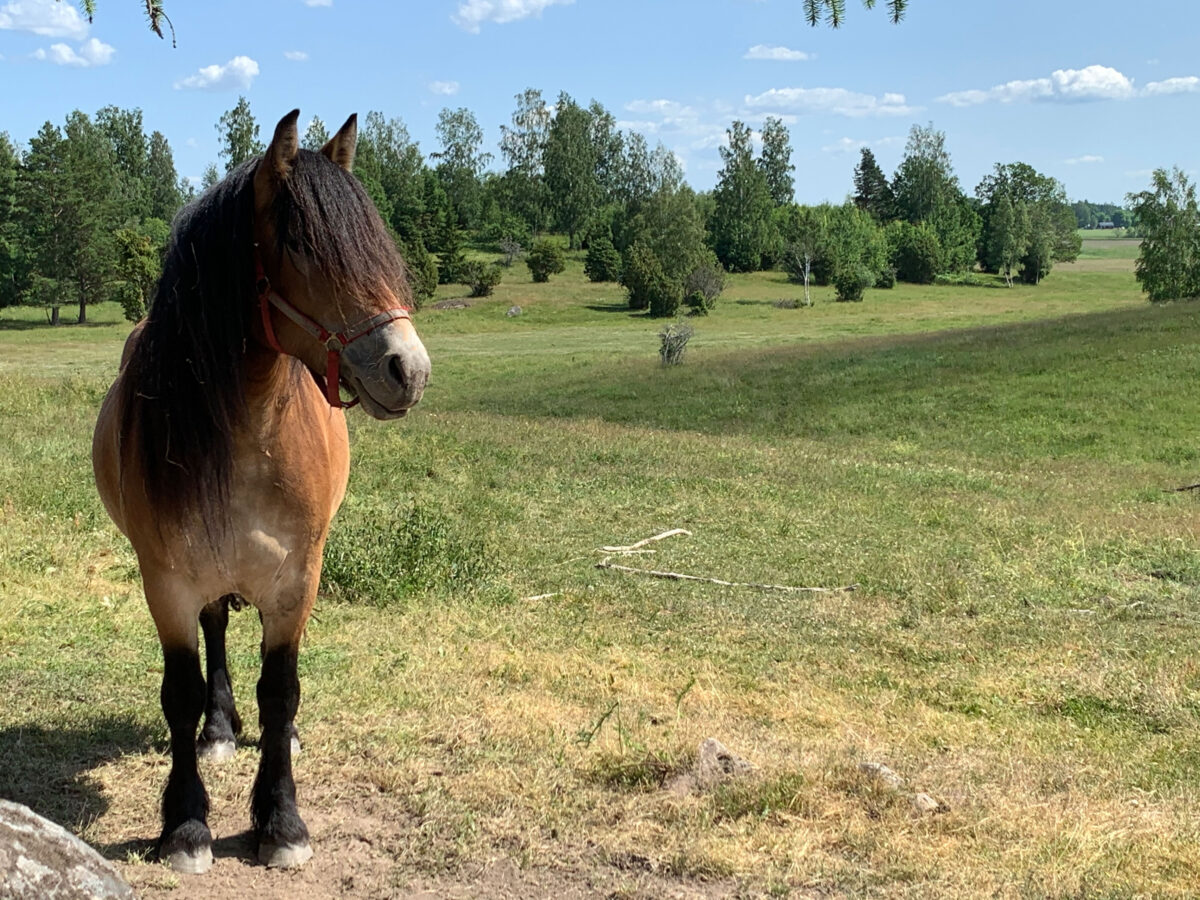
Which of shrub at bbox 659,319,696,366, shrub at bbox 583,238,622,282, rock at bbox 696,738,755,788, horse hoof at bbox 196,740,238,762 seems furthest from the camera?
shrub at bbox 583,238,622,282

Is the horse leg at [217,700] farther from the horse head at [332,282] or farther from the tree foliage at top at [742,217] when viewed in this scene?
the tree foliage at top at [742,217]

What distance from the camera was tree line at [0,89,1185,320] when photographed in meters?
62.0

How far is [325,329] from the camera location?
3.25 m

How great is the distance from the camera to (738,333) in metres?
52.1

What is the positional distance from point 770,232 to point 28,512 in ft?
276

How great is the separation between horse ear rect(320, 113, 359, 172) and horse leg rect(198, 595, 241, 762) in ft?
7.09

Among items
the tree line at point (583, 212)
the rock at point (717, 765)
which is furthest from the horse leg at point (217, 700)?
the tree line at point (583, 212)

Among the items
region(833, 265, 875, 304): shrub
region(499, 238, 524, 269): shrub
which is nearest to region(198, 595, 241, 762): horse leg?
region(833, 265, 875, 304): shrub

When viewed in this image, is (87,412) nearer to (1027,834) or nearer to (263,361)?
(263,361)

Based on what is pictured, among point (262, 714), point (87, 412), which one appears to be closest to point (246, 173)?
point (262, 714)

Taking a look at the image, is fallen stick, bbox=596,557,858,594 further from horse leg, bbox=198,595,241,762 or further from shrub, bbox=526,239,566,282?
shrub, bbox=526,239,566,282

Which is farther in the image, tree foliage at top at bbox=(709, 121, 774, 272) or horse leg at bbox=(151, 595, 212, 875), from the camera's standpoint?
tree foliage at top at bbox=(709, 121, 774, 272)

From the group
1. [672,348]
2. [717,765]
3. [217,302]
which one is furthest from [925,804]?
[672,348]

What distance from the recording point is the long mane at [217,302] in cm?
321
